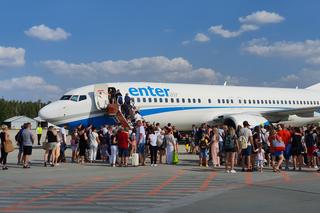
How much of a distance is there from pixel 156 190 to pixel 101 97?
14226 millimetres

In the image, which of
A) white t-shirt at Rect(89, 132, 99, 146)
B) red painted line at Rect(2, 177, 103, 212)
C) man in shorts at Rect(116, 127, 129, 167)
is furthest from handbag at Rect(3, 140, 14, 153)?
red painted line at Rect(2, 177, 103, 212)

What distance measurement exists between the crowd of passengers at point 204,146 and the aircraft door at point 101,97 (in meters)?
4.05

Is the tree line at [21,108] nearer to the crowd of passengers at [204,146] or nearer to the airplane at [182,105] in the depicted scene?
the airplane at [182,105]

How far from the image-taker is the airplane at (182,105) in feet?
78.7

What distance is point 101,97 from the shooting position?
961 inches

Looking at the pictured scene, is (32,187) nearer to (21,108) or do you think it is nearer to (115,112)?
(115,112)

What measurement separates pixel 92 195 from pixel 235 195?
3231mm

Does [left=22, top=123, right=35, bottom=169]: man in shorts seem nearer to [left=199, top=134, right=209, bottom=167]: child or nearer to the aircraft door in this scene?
[left=199, top=134, right=209, bottom=167]: child

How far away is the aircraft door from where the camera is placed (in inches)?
948

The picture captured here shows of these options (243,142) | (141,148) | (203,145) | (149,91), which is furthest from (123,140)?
(149,91)

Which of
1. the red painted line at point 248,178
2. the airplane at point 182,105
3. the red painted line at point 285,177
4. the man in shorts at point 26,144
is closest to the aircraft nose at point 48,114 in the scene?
the airplane at point 182,105

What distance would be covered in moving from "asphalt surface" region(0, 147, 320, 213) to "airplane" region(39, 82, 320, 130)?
27.5 ft

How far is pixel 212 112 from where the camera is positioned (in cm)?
2900

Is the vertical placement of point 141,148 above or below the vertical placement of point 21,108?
below
